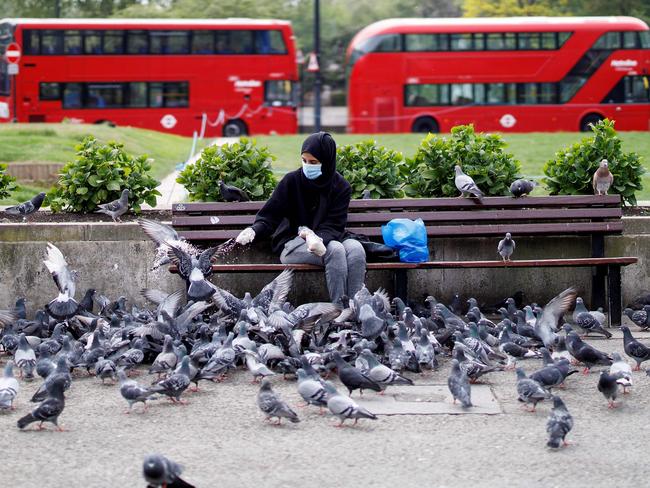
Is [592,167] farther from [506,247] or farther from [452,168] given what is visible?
[506,247]

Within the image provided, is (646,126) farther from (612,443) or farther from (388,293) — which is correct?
(612,443)

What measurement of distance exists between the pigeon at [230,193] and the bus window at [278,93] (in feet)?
79.4

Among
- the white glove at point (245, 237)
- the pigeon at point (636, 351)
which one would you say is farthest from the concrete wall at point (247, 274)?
the pigeon at point (636, 351)

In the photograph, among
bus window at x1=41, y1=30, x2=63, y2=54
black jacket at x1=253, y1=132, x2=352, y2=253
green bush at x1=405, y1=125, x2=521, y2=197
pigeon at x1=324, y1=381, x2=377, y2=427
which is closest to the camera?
pigeon at x1=324, y1=381, x2=377, y2=427

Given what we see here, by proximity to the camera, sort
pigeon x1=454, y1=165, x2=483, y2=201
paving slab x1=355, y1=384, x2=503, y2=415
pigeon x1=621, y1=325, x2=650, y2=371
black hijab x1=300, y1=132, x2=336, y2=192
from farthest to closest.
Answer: pigeon x1=454, y1=165, x2=483, y2=201, black hijab x1=300, y1=132, x2=336, y2=192, pigeon x1=621, y1=325, x2=650, y2=371, paving slab x1=355, y1=384, x2=503, y2=415

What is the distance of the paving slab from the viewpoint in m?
6.61

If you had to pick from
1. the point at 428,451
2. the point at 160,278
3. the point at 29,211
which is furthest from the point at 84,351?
the point at 428,451

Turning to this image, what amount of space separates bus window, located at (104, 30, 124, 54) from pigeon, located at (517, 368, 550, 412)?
27726 millimetres

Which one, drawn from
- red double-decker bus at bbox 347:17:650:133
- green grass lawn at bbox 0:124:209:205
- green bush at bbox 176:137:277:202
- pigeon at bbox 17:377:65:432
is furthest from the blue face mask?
red double-decker bus at bbox 347:17:650:133

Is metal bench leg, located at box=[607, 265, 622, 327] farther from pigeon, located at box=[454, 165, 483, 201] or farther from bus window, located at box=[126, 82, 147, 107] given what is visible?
bus window, located at box=[126, 82, 147, 107]

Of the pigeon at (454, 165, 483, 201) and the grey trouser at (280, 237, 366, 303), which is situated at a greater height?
the pigeon at (454, 165, 483, 201)

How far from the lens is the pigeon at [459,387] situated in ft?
21.8

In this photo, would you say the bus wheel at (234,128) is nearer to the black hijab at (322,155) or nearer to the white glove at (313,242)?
the black hijab at (322,155)

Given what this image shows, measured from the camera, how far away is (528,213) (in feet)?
30.1
